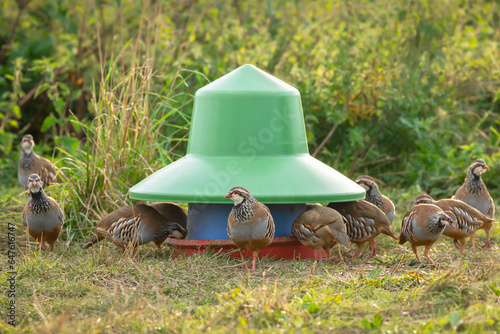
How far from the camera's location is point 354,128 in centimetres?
822

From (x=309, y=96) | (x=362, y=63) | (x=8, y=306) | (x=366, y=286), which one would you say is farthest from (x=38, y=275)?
(x=362, y=63)

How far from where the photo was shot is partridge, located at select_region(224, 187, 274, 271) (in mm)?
4742

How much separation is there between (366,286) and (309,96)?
443cm

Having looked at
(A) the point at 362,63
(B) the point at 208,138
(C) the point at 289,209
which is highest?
(A) the point at 362,63

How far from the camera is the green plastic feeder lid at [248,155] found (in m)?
5.00

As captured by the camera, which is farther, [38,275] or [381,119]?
[381,119]

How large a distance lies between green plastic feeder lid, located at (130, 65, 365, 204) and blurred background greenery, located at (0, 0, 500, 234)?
3.18ft

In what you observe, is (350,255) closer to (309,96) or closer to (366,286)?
(366,286)

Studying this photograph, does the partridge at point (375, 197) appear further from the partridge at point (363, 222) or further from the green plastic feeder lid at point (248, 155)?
the green plastic feeder lid at point (248, 155)

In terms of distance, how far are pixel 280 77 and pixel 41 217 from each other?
4.20 meters

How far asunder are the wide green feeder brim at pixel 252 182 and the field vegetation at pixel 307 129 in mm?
494

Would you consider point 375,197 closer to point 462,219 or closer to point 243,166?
point 462,219

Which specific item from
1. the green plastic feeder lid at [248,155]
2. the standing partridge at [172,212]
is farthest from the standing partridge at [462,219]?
the standing partridge at [172,212]

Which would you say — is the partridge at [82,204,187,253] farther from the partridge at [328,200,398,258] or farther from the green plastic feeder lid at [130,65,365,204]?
the partridge at [328,200,398,258]
